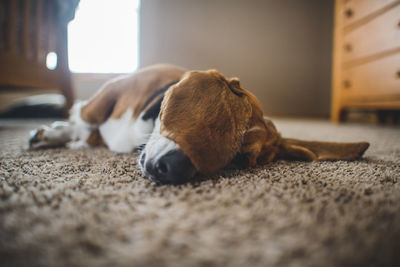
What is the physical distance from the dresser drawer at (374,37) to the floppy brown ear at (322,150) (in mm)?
1623

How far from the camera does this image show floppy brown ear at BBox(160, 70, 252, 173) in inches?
22.5

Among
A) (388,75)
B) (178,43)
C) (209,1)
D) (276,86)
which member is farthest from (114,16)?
(388,75)

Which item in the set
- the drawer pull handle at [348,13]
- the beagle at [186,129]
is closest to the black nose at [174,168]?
the beagle at [186,129]

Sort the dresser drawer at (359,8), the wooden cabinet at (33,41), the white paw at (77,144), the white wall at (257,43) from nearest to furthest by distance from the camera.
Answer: the white paw at (77,144), the wooden cabinet at (33,41), the dresser drawer at (359,8), the white wall at (257,43)

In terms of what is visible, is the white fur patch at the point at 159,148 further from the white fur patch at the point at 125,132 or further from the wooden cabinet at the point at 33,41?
the wooden cabinet at the point at 33,41

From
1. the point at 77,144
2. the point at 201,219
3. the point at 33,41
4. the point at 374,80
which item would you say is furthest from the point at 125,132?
the point at 374,80

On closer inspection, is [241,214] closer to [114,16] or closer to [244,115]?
[244,115]

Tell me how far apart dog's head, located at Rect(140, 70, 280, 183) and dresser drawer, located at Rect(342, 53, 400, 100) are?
74.5 inches

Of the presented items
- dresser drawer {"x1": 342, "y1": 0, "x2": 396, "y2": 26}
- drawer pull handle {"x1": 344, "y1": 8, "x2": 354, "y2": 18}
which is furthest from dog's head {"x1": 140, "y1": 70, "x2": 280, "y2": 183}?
drawer pull handle {"x1": 344, "y1": 8, "x2": 354, "y2": 18}

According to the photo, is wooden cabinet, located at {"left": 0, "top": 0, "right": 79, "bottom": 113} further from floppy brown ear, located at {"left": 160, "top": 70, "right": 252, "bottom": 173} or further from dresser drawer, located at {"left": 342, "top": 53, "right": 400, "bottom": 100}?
dresser drawer, located at {"left": 342, "top": 53, "right": 400, "bottom": 100}

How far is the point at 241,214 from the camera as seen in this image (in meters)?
0.43

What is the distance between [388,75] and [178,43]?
9.14 feet

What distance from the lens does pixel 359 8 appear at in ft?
7.66

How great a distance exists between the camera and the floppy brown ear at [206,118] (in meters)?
0.57
